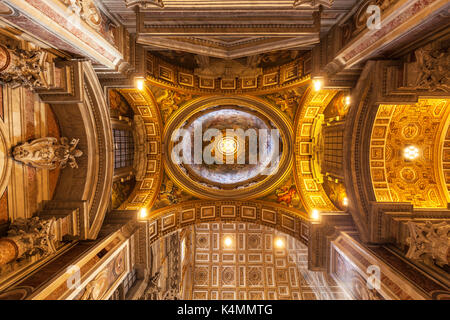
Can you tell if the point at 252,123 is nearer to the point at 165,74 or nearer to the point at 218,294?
the point at 165,74

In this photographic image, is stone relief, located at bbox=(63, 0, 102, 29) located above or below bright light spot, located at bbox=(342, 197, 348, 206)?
above

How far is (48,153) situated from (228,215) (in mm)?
9287

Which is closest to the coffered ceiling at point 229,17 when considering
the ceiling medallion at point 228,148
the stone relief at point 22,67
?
the stone relief at point 22,67

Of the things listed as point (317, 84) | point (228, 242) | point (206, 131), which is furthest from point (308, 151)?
point (228, 242)

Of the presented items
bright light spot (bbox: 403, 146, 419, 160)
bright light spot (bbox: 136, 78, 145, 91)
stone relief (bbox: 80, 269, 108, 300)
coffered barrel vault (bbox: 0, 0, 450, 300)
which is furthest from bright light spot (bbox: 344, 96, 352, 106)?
stone relief (bbox: 80, 269, 108, 300)

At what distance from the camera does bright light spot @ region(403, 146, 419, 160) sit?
349 inches

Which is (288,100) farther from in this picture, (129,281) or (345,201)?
(129,281)

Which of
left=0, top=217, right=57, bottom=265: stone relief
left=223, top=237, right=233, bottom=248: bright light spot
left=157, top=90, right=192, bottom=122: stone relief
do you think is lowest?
left=223, top=237, right=233, bottom=248: bright light spot

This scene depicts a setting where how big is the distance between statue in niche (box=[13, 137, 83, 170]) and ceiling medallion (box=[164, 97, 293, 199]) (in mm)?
5143

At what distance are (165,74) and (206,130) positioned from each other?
16.3 feet

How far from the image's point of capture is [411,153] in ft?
29.2

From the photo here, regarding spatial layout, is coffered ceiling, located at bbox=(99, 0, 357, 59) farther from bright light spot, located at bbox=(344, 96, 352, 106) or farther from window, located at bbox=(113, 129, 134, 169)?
window, located at bbox=(113, 129, 134, 169)

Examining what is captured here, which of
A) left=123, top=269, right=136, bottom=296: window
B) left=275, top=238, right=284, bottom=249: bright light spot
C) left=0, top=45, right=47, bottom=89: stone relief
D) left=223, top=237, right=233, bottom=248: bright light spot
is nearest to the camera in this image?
left=0, top=45, right=47, bottom=89: stone relief

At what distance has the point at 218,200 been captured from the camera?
1306cm
